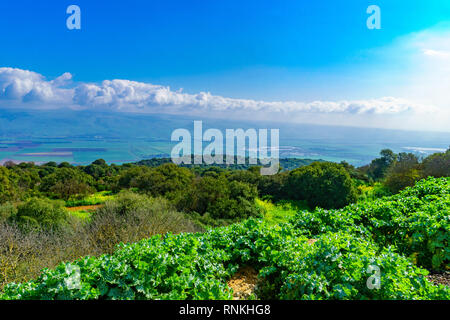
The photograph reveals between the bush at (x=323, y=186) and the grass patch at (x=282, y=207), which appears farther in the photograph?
the bush at (x=323, y=186)

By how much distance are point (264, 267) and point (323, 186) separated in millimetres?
19914

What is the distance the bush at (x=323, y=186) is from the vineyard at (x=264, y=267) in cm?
1761

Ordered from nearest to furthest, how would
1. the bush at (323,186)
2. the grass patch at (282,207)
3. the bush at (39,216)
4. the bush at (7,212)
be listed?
the bush at (39,216), the bush at (7,212), the grass patch at (282,207), the bush at (323,186)

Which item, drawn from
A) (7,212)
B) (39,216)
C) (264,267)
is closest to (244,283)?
(264,267)

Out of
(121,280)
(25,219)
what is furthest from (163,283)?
(25,219)

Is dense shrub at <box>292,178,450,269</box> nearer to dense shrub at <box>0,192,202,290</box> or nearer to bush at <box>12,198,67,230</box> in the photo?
dense shrub at <box>0,192,202,290</box>

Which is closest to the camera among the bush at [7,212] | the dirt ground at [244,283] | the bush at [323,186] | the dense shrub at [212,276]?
the dense shrub at [212,276]

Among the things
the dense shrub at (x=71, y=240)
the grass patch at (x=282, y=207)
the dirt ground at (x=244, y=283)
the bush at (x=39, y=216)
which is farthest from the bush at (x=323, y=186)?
the dirt ground at (x=244, y=283)

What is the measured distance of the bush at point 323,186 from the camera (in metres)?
22.0

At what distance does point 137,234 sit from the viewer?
9.05 meters

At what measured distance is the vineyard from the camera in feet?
9.80

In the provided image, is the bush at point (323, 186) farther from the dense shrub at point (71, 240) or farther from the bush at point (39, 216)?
the bush at point (39, 216)

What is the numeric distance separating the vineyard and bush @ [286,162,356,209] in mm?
17608
